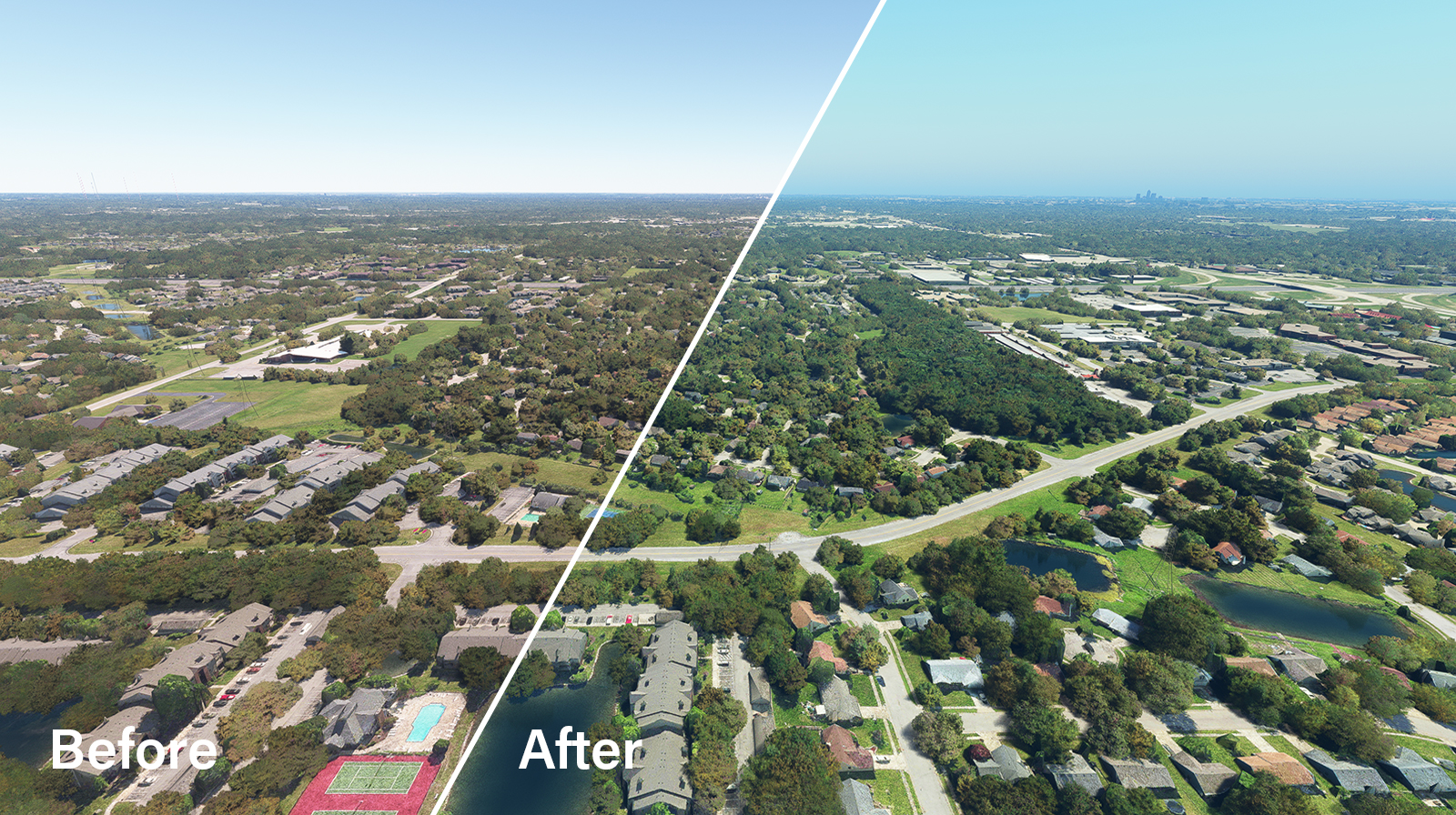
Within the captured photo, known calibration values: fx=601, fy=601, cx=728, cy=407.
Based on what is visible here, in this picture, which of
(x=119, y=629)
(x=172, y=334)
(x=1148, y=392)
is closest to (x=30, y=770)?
(x=119, y=629)

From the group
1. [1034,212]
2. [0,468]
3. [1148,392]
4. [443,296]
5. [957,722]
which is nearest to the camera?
[957,722]

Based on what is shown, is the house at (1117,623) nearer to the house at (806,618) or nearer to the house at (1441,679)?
the house at (1441,679)

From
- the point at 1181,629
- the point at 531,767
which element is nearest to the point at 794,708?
the point at 531,767

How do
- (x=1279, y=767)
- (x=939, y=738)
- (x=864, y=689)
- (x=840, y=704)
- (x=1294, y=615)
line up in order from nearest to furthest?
(x=1279, y=767) → (x=939, y=738) → (x=840, y=704) → (x=864, y=689) → (x=1294, y=615)

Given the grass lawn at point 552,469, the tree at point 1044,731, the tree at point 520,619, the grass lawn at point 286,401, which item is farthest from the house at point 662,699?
the grass lawn at point 286,401

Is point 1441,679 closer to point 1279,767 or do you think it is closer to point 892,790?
point 1279,767

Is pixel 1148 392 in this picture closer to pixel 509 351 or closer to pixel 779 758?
pixel 779 758
